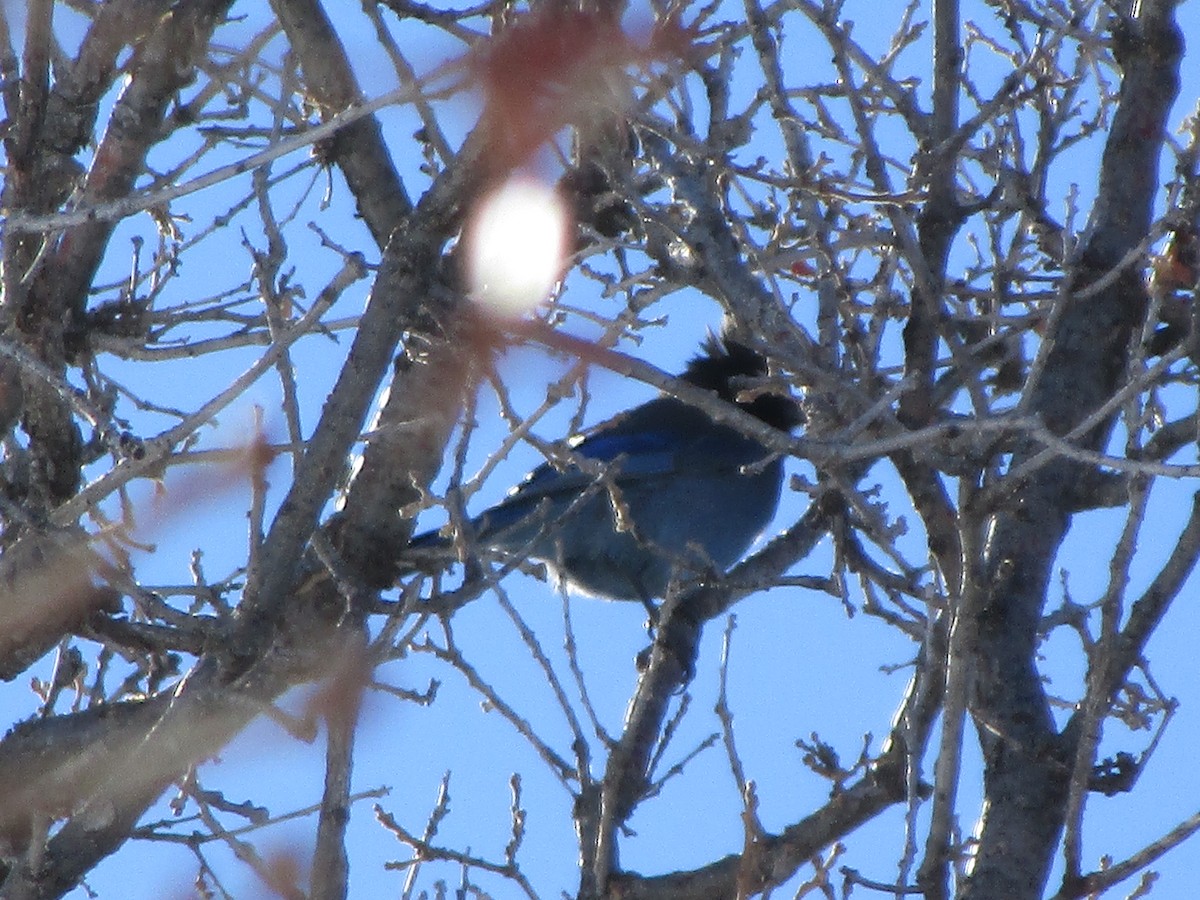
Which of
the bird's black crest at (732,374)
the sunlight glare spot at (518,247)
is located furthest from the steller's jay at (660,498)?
the sunlight glare spot at (518,247)

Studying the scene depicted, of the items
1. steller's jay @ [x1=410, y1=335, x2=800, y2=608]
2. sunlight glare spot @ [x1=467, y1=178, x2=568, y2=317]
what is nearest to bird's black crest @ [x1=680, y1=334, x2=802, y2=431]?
steller's jay @ [x1=410, y1=335, x2=800, y2=608]

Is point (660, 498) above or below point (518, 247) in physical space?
above

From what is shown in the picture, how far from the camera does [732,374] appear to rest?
27.3ft

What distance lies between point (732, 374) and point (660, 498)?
920mm

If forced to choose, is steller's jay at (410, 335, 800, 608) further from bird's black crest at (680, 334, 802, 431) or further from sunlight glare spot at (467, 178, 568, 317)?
sunlight glare spot at (467, 178, 568, 317)

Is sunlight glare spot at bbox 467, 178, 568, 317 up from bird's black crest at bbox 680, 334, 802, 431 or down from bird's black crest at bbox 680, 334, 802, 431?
down

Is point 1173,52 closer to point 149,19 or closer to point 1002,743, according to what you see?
point 1002,743

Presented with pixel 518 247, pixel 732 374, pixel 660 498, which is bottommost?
pixel 518 247

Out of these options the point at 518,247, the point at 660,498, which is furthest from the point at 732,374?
the point at 518,247

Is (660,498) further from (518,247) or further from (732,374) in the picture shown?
(518,247)

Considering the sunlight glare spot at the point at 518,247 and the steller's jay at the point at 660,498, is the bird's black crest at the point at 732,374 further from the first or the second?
the sunlight glare spot at the point at 518,247

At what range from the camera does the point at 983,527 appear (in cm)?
328

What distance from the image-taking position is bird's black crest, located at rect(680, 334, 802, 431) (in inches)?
323

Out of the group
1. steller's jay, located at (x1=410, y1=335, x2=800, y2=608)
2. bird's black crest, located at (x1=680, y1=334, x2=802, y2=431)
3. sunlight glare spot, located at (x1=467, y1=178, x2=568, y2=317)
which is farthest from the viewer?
bird's black crest, located at (x1=680, y1=334, x2=802, y2=431)
